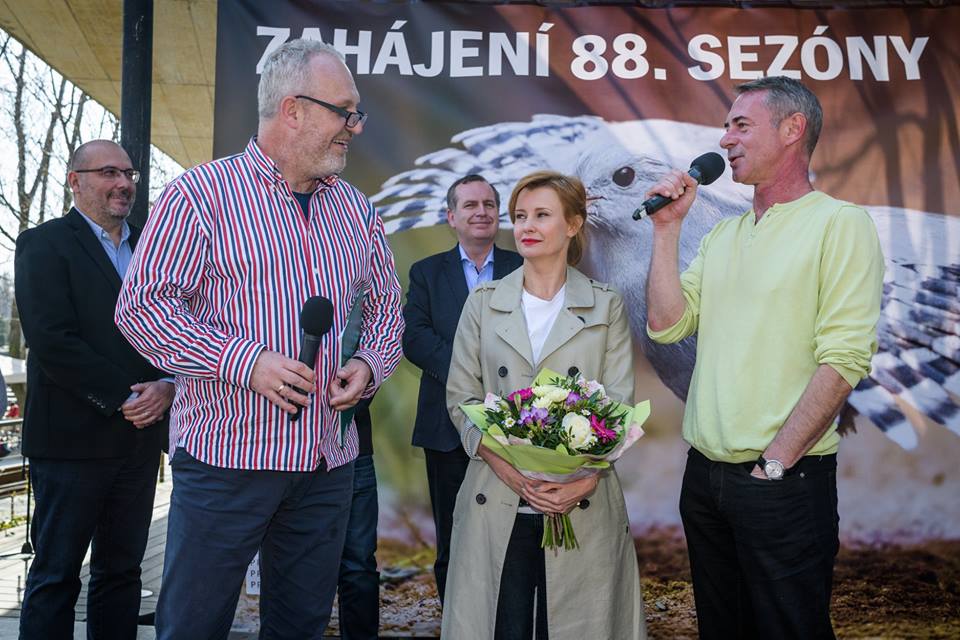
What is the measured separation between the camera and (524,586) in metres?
2.68

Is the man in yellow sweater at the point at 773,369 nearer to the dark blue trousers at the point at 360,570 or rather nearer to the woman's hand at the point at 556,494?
the woman's hand at the point at 556,494

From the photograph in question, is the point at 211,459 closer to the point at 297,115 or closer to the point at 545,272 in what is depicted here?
the point at 297,115

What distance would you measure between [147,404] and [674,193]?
2168 mm

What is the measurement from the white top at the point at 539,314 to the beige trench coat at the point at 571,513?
0.04 metres

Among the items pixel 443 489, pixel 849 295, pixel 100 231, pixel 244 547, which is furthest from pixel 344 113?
pixel 443 489

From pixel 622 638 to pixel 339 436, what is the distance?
1.13 metres

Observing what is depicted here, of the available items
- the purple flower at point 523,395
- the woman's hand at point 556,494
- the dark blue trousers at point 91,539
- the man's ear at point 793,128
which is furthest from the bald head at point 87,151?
the man's ear at point 793,128

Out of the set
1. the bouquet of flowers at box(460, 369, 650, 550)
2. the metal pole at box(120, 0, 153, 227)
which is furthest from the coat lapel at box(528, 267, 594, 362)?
the metal pole at box(120, 0, 153, 227)

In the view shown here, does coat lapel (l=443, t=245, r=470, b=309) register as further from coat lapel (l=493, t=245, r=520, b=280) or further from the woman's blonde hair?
the woman's blonde hair

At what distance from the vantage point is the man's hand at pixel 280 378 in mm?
2125

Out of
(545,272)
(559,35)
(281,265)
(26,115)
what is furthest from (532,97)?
(26,115)

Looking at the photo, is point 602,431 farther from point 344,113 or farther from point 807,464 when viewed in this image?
point 344,113

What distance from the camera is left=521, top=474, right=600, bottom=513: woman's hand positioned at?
255 centimetres

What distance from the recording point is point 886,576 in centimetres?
436
